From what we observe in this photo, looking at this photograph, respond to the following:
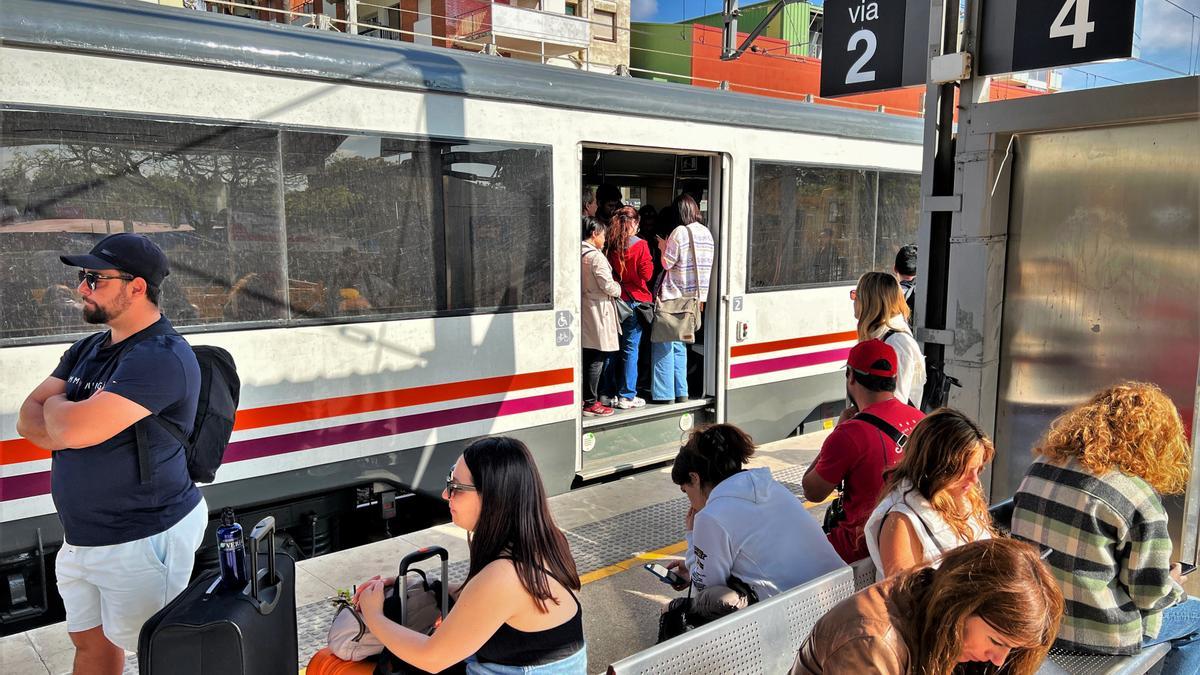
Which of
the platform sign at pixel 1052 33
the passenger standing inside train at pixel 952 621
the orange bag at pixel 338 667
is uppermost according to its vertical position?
the platform sign at pixel 1052 33

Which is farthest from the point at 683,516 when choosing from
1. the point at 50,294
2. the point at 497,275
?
the point at 50,294

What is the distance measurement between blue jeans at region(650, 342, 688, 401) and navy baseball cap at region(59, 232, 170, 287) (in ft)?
13.1

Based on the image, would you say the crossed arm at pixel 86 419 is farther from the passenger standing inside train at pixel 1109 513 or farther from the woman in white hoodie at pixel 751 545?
the passenger standing inside train at pixel 1109 513

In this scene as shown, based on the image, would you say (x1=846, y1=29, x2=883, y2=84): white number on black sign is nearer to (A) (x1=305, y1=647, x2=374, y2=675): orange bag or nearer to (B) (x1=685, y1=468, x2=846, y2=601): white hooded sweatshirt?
(B) (x1=685, y1=468, x2=846, y2=601): white hooded sweatshirt

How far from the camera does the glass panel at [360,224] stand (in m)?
4.28

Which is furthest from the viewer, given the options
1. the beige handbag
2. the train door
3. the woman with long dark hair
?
the beige handbag

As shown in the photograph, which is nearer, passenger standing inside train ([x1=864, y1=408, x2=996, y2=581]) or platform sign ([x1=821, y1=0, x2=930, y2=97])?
passenger standing inside train ([x1=864, y1=408, x2=996, y2=581])

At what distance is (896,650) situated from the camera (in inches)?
70.6

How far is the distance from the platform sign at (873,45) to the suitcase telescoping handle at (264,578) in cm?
351

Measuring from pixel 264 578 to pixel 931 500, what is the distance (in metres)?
1.98

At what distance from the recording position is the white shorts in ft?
8.48

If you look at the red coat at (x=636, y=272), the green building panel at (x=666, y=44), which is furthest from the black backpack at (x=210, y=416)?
the green building panel at (x=666, y=44)

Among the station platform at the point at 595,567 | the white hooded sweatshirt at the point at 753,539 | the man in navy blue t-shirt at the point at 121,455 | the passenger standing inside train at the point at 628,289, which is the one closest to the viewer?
the man in navy blue t-shirt at the point at 121,455

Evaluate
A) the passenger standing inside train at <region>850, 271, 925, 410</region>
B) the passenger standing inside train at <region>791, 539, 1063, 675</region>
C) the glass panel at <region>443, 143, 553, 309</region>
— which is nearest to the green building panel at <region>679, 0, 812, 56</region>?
the glass panel at <region>443, 143, 553, 309</region>
